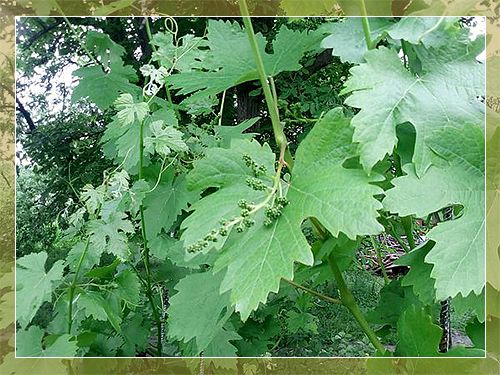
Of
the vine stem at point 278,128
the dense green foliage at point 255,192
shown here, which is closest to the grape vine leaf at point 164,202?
the dense green foliage at point 255,192

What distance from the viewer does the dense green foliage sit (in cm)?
47

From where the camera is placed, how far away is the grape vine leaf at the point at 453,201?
0.47m

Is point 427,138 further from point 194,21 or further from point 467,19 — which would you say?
point 194,21

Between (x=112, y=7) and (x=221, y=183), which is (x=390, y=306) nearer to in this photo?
(x=221, y=183)

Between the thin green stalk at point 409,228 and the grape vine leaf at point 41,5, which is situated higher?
the grape vine leaf at point 41,5

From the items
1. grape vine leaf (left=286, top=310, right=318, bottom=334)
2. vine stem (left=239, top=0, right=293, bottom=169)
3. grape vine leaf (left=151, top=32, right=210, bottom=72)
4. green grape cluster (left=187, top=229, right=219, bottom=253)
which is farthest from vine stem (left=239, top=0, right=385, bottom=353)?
grape vine leaf (left=286, top=310, right=318, bottom=334)

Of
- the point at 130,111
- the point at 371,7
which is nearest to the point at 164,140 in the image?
the point at 130,111

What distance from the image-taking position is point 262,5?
781 mm

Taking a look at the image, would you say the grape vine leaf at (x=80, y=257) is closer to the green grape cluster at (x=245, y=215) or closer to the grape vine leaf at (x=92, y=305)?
the grape vine leaf at (x=92, y=305)

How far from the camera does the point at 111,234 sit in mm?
613

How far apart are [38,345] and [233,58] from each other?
0.37 m

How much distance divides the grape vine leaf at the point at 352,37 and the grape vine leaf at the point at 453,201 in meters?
0.12

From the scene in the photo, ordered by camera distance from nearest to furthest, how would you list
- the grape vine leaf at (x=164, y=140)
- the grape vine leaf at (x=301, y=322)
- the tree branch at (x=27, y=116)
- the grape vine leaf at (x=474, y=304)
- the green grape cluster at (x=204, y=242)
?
the green grape cluster at (x=204, y=242) < the grape vine leaf at (x=474, y=304) < the grape vine leaf at (x=164, y=140) < the tree branch at (x=27, y=116) < the grape vine leaf at (x=301, y=322)

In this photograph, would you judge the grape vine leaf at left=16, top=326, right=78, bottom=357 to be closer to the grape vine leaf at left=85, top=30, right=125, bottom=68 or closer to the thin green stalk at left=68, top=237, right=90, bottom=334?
the thin green stalk at left=68, top=237, right=90, bottom=334
